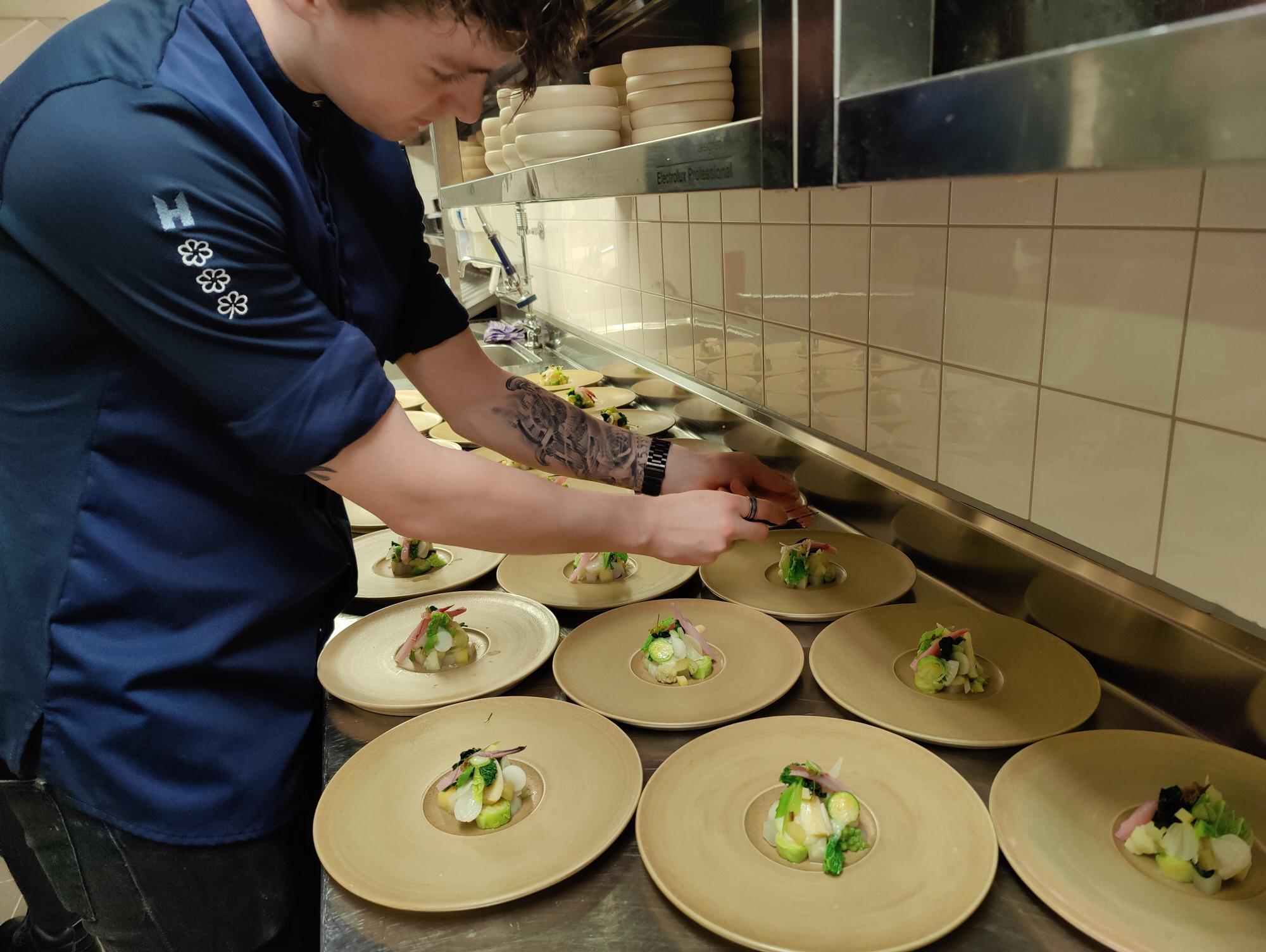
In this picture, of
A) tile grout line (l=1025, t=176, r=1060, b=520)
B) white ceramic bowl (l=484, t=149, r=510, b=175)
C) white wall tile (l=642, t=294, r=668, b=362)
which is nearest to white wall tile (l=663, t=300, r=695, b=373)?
white wall tile (l=642, t=294, r=668, b=362)

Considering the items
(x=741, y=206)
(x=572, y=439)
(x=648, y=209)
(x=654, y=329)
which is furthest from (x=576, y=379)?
(x=572, y=439)

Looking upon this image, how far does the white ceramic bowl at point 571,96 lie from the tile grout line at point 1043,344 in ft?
2.31

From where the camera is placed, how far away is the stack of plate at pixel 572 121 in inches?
53.9

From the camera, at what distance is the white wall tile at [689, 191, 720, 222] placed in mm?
1856

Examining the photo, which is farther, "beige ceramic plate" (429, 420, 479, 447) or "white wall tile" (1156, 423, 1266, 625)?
"beige ceramic plate" (429, 420, 479, 447)

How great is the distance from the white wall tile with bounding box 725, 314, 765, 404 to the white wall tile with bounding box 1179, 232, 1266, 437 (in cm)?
93

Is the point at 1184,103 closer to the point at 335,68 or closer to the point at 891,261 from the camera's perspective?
the point at 335,68

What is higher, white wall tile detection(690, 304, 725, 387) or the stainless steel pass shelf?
the stainless steel pass shelf

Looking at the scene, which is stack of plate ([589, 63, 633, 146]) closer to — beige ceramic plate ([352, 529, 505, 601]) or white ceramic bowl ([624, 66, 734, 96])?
white ceramic bowl ([624, 66, 734, 96])

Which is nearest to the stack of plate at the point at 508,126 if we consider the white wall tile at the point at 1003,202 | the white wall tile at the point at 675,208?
the white wall tile at the point at 675,208

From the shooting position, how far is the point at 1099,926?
0.70 metres

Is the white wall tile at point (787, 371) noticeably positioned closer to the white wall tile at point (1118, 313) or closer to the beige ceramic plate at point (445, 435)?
the white wall tile at point (1118, 313)

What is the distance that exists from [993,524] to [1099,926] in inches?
23.5

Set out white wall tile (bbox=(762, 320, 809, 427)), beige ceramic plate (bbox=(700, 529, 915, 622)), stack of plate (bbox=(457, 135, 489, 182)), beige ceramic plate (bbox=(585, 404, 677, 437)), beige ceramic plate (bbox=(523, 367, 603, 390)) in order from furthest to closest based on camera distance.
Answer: stack of plate (bbox=(457, 135, 489, 182)) → beige ceramic plate (bbox=(523, 367, 603, 390)) → beige ceramic plate (bbox=(585, 404, 677, 437)) → white wall tile (bbox=(762, 320, 809, 427)) → beige ceramic plate (bbox=(700, 529, 915, 622))
